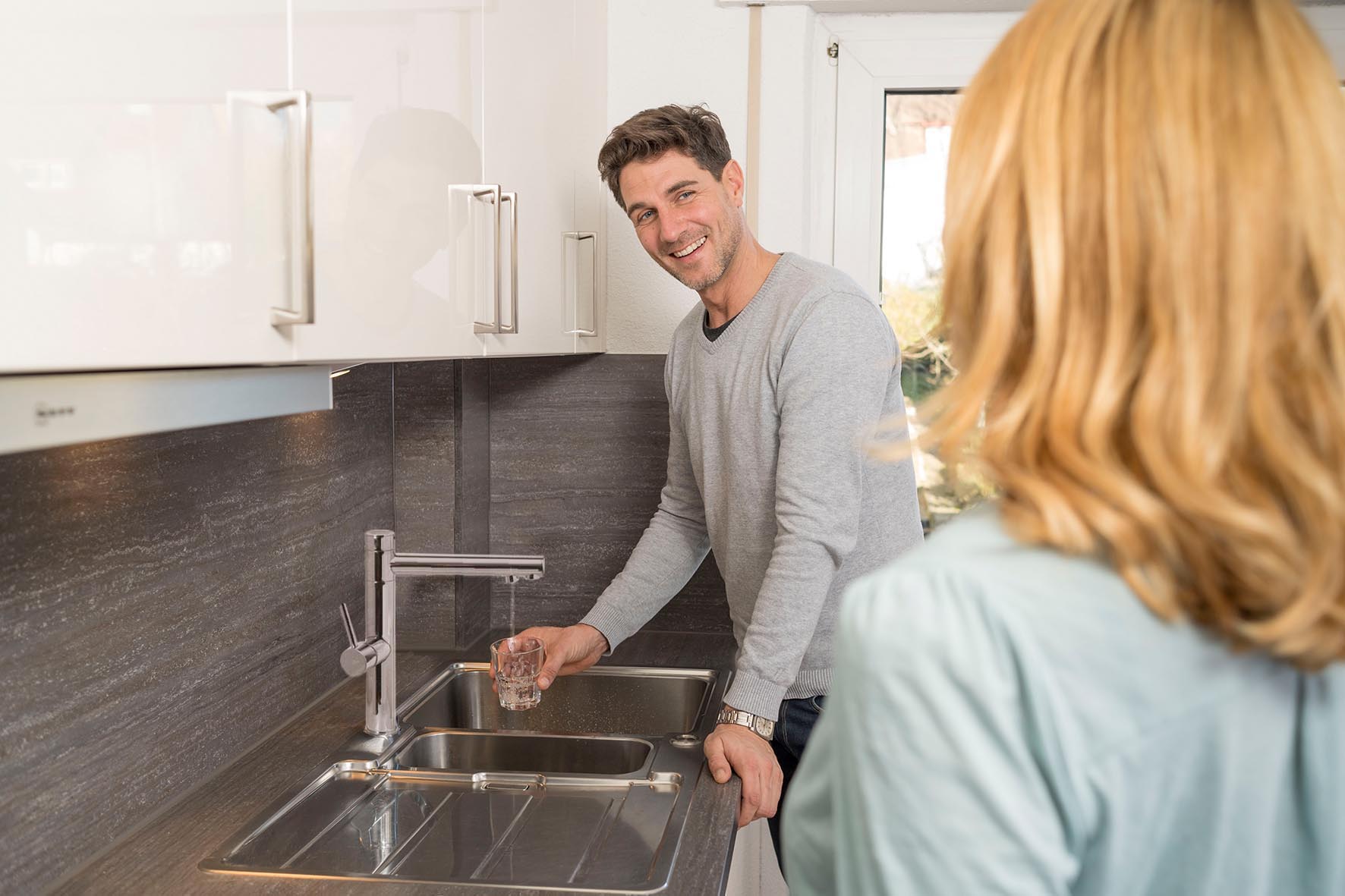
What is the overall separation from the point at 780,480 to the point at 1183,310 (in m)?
1.01

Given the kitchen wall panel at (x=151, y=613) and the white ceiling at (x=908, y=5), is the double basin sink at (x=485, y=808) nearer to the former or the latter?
the kitchen wall panel at (x=151, y=613)

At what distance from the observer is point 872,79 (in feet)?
7.28

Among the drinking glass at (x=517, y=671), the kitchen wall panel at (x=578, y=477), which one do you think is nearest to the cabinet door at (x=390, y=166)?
the drinking glass at (x=517, y=671)

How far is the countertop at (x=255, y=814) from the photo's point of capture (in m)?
1.16

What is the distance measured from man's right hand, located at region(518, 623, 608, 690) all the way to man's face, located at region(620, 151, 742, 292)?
0.56 meters

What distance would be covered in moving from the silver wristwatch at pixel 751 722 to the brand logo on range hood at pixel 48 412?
99 cm

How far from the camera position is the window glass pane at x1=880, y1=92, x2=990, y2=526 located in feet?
7.32

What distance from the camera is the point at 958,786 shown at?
551 millimetres

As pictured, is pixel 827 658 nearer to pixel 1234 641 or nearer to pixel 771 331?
pixel 771 331

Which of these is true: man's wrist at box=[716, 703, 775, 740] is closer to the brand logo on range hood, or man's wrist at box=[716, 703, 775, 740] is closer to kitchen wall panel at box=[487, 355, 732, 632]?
kitchen wall panel at box=[487, 355, 732, 632]

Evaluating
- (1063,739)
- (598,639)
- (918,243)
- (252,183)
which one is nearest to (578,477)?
(598,639)

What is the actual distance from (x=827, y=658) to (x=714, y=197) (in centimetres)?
73

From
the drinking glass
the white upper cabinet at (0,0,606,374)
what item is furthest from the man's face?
the drinking glass

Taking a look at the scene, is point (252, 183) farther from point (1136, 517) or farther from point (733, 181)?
point (733, 181)
